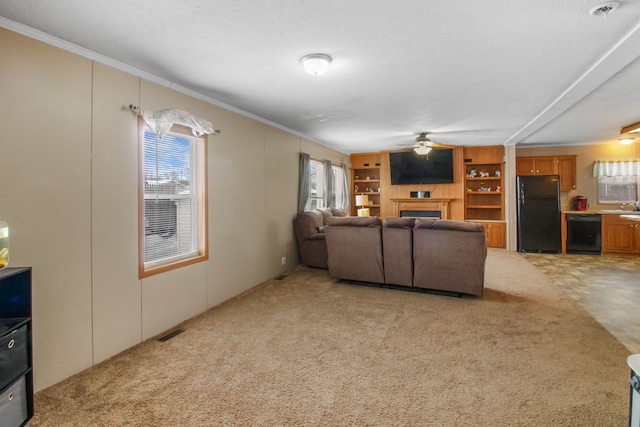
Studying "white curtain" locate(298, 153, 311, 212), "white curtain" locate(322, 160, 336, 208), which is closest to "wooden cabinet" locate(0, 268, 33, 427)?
"white curtain" locate(298, 153, 311, 212)

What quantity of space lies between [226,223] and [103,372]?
192 cm

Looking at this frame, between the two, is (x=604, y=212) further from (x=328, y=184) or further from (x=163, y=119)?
(x=163, y=119)

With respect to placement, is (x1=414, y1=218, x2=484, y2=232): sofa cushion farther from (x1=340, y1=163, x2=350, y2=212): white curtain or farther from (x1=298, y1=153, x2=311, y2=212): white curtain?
(x1=340, y1=163, x2=350, y2=212): white curtain

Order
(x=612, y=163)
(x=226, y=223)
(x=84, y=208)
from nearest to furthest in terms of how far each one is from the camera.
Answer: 1. (x=84, y=208)
2. (x=226, y=223)
3. (x=612, y=163)

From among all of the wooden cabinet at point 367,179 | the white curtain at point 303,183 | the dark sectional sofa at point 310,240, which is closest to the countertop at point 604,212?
the wooden cabinet at point 367,179

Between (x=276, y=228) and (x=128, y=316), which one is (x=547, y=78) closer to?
(x=276, y=228)

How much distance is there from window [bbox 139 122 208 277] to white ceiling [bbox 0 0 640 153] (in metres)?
0.44

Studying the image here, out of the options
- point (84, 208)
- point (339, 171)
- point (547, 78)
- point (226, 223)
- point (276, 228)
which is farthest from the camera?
point (339, 171)

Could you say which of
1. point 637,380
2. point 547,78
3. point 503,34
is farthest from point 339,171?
point 637,380

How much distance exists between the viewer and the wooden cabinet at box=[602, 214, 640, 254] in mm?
6227

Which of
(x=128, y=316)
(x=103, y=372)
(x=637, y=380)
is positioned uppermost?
(x=637, y=380)

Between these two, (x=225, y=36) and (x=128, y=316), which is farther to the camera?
(x=128, y=316)

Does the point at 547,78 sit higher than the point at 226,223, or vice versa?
the point at 547,78

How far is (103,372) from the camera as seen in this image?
232 centimetres
